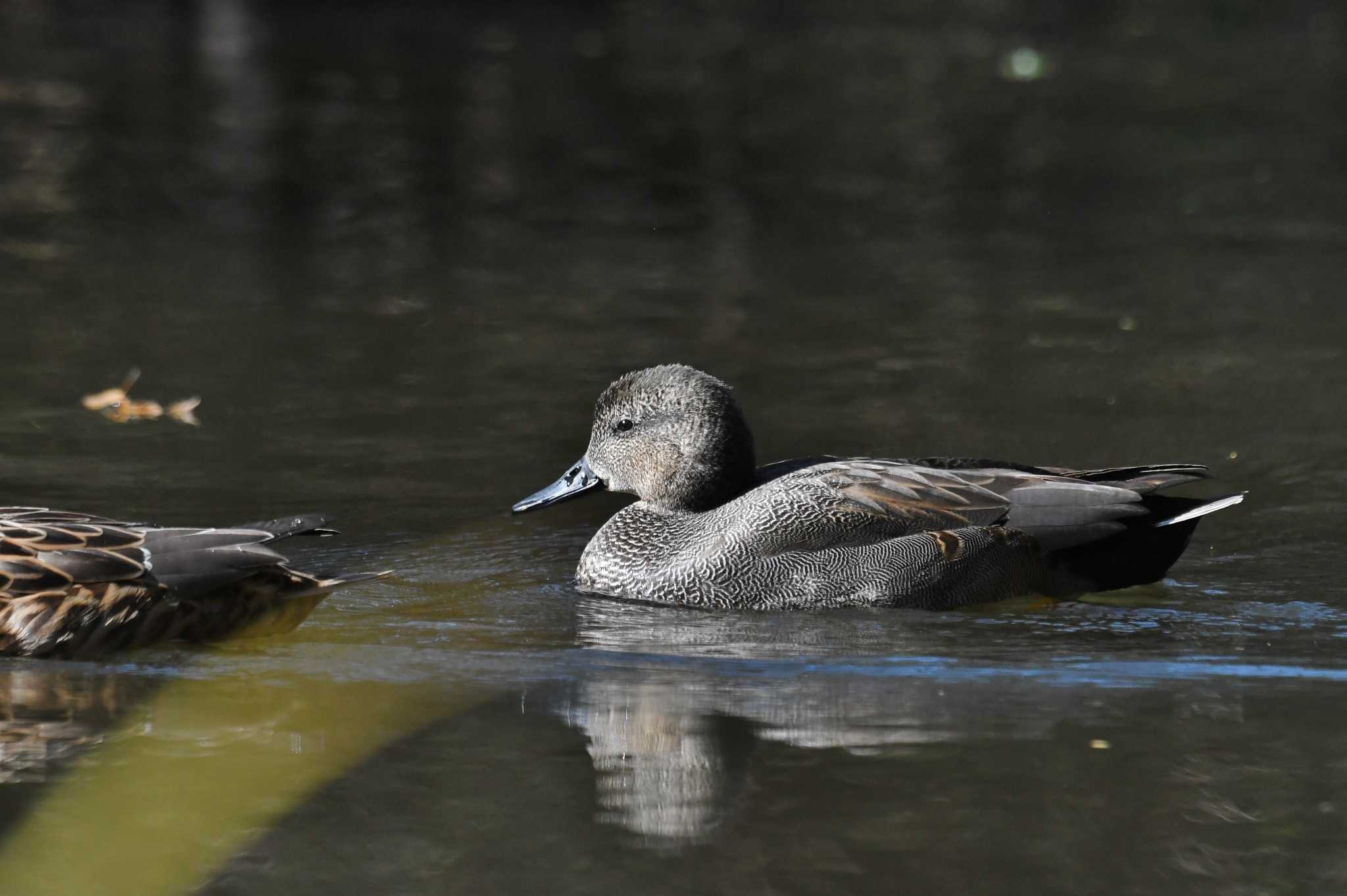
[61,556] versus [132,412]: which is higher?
[132,412]

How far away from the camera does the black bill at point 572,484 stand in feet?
26.5

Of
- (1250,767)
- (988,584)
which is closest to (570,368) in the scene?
(988,584)

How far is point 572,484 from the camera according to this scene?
26.6 ft

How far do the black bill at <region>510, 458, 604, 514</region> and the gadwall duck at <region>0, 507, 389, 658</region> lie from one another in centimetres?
134

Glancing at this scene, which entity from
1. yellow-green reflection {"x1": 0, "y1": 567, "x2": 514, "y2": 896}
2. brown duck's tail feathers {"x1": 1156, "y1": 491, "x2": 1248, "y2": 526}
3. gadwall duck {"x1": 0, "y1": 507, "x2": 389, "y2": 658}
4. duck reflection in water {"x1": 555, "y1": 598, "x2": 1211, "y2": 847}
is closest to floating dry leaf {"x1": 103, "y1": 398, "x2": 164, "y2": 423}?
gadwall duck {"x1": 0, "y1": 507, "x2": 389, "y2": 658}

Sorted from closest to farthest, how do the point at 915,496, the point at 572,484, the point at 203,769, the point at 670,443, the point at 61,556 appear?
the point at 203,769
the point at 61,556
the point at 915,496
the point at 670,443
the point at 572,484

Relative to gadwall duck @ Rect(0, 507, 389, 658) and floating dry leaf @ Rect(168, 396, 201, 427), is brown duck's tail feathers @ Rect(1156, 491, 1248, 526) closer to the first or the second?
gadwall duck @ Rect(0, 507, 389, 658)

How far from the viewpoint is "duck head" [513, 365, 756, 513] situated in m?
7.82

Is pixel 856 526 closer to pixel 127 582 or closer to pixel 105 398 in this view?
pixel 127 582

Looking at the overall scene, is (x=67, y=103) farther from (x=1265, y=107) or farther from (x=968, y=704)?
(x=968, y=704)

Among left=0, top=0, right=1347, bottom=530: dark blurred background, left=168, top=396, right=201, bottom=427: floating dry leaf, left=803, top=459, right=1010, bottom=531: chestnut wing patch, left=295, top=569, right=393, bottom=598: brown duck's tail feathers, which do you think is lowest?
left=295, top=569, right=393, bottom=598: brown duck's tail feathers

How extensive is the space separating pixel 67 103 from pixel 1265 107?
12.1 m

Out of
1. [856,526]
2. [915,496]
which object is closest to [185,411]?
[856,526]

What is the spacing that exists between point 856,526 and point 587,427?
249 centimetres
